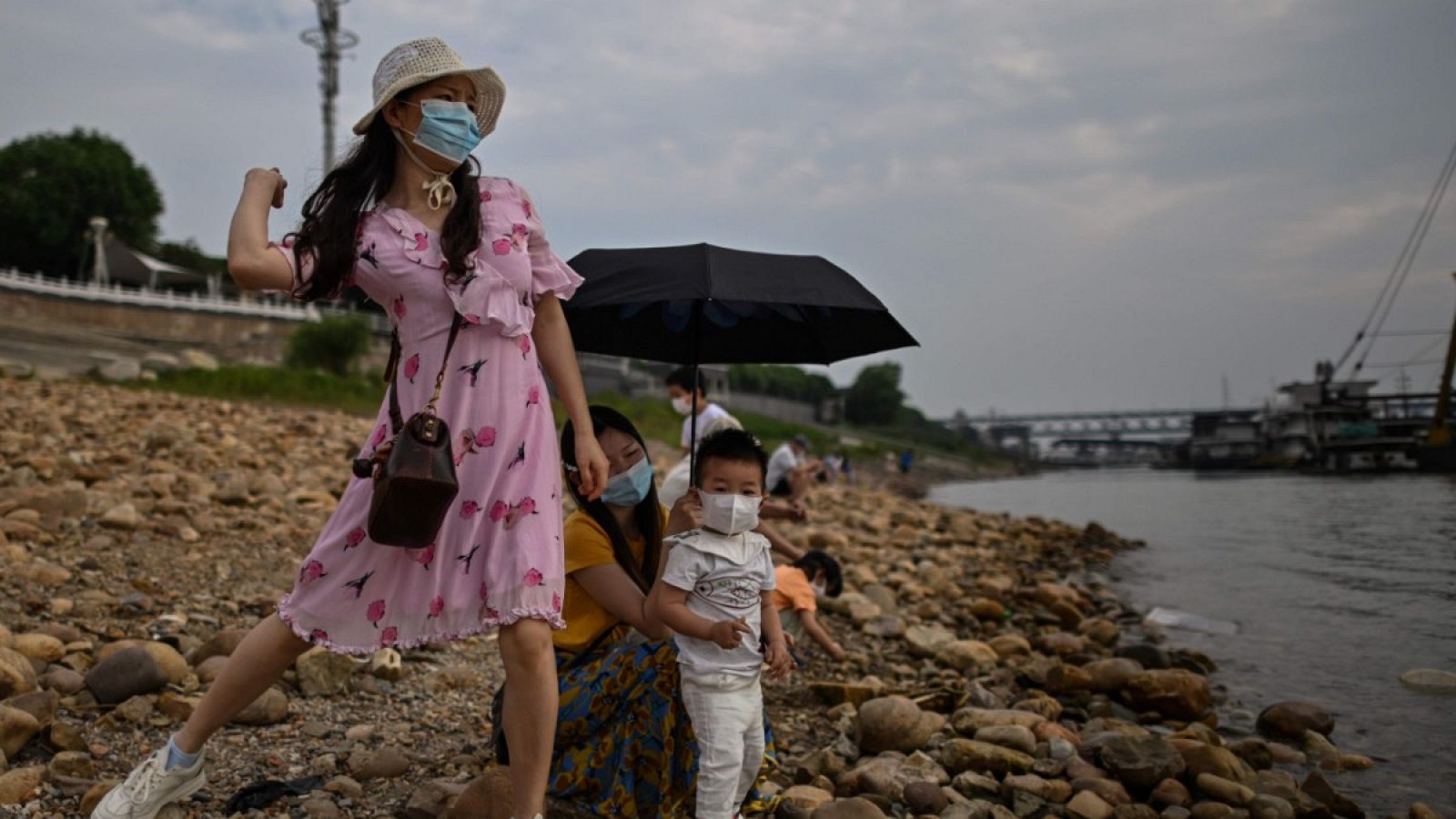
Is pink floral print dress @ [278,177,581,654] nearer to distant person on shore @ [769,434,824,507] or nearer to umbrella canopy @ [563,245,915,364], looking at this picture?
umbrella canopy @ [563,245,915,364]

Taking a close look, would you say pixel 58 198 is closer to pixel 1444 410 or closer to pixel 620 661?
pixel 620 661

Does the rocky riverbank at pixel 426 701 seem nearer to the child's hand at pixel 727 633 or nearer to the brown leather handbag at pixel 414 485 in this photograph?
the child's hand at pixel 727 633

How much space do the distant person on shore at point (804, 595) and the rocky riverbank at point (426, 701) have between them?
0.15 meters

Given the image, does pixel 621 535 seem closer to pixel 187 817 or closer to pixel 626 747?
pixel 626 747

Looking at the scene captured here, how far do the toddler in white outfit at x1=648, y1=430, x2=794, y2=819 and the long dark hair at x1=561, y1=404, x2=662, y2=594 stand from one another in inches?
6.3

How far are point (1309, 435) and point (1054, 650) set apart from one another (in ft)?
170

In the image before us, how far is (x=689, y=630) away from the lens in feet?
8.17

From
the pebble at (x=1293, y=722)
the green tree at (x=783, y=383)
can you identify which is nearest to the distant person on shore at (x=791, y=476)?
the pebble at (x=1293, y=722)

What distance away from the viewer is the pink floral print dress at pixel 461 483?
2.24 metres

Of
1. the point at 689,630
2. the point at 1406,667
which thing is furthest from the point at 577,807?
the point at 1406,667

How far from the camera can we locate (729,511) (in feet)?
8.46

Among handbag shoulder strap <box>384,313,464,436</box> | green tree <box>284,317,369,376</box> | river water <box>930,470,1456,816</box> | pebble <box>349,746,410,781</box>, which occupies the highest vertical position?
green tree <box>284,317,369,376</box>

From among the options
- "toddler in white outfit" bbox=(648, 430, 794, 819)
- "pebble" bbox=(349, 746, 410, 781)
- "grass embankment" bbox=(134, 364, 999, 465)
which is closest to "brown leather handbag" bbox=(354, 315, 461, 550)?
"toddler in white outfit" bbox=(648, 430, 794, 819)

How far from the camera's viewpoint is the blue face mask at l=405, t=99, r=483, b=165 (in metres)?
2.27
